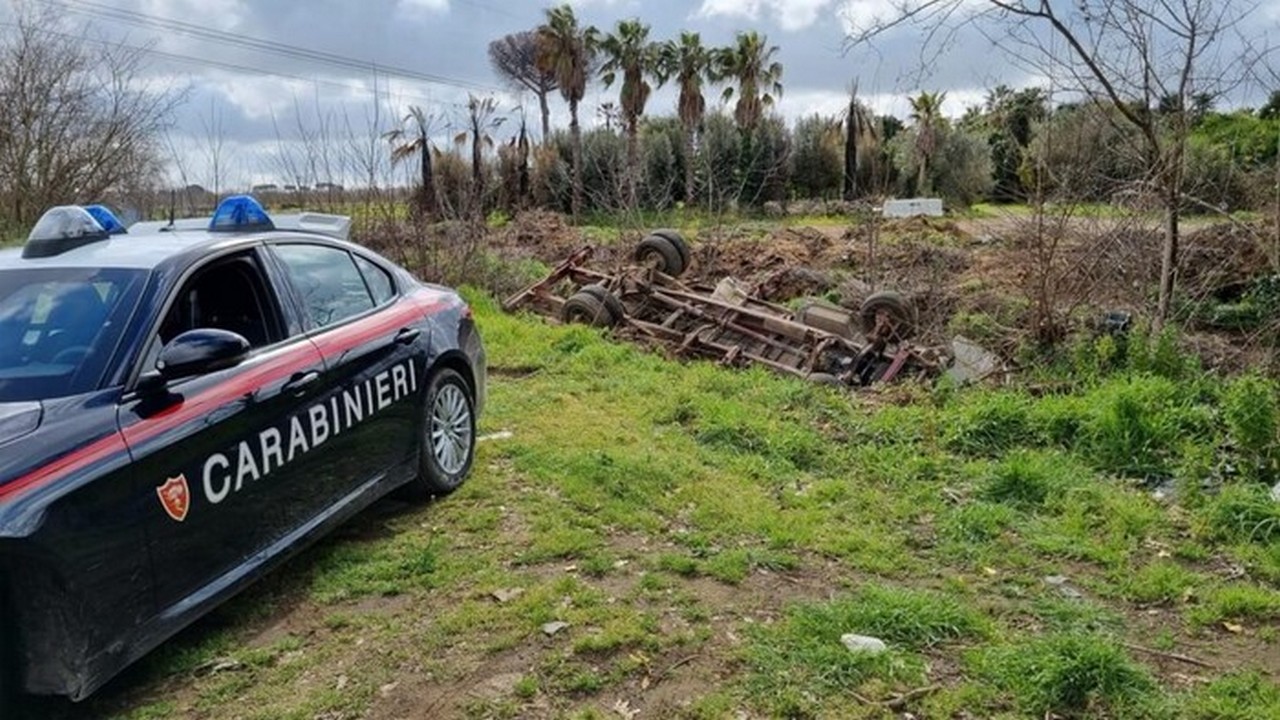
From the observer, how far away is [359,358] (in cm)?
418

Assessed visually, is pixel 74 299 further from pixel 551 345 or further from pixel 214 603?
pixel 551 345

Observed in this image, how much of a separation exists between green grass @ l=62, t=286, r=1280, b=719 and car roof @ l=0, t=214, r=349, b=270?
4.80 feet

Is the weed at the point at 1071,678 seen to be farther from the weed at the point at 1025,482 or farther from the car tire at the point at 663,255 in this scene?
the car tire at the point at 663,255

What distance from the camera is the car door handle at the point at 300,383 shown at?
12.0 feet

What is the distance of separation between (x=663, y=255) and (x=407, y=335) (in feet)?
27.0

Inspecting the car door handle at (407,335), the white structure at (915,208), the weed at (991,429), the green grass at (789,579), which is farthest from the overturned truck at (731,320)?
the white structure at (915,208)

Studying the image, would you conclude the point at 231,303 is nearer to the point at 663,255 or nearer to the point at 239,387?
the point at 239,387

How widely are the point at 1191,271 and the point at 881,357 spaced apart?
12.9 feet

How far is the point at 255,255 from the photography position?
12.8 ft

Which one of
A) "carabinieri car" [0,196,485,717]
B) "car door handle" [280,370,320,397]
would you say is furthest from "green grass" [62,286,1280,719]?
"car door handle" [280,370,320,397]

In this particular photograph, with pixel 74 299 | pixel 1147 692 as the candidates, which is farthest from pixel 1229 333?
pixel 74 299

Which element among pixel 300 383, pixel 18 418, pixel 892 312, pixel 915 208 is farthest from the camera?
pixel 915 208

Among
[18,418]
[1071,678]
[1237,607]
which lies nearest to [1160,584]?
Result: [1237,607]

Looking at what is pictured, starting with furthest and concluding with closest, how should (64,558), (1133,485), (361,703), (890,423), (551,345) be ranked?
1. (551,345)
2. (890,423)
3. (1133,485)
4. (361,703)
5. (64,558)
